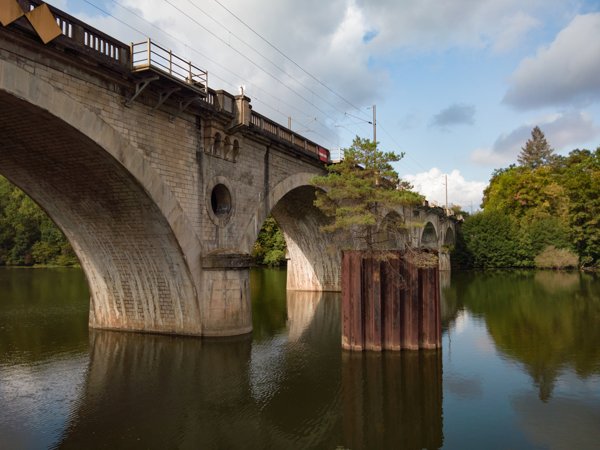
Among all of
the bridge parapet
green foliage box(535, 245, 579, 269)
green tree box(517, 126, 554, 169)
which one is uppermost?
green tree box(517, 126, 554, 169)

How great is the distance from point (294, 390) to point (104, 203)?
10.1m

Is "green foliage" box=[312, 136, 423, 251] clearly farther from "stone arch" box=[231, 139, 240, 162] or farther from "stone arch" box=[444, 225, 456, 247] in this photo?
"stone arch" box=[444, 225, 456, 247]

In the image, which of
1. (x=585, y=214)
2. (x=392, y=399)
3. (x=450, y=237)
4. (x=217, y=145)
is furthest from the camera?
(x=450, y=237)

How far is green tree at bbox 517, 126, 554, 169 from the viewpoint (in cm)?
11902

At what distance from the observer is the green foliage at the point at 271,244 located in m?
73.5

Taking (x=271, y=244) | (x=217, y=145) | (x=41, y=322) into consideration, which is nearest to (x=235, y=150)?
(x=217, y=145)

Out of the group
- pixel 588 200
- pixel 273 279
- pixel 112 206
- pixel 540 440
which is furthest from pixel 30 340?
pixel 588 200

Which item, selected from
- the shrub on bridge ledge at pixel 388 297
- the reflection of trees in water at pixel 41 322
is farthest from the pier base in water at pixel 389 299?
the reflection of trees in water at pixel 41 322

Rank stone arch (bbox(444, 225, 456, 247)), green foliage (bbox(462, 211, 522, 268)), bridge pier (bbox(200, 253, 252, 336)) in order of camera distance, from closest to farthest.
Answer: bridge pier (bbox(200, 253, 252, 336)) < green foliage (bbox(462, 211, 522, 268)) < stone arch (bbox(444, 225, 456, 247))

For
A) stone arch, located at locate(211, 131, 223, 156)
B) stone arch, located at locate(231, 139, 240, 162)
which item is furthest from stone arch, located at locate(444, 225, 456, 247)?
stone arch, located at locate(211, 131, 223, 156)

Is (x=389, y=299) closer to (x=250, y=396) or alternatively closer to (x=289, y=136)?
(x=250, y=396)

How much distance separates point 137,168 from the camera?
17578 mm

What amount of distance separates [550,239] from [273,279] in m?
38.0

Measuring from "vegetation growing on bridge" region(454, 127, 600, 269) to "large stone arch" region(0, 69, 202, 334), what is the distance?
5954cm
